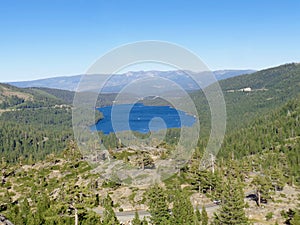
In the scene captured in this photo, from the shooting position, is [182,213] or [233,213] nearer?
[233,213]

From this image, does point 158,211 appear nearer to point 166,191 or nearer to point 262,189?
point 166,191

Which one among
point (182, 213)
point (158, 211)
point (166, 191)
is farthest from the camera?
point (166, 191)

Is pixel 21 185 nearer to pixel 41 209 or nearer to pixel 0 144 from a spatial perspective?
pixel 41 209

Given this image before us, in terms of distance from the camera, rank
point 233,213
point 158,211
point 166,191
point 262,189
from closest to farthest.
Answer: point 233,213, point 158,211, point 262,189, point 166,191

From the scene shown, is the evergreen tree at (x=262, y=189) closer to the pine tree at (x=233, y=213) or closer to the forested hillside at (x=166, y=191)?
the forested hillside at (x=166, y=191)

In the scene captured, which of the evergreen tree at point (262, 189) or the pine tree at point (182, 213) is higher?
the pine tree at point (182, 213)

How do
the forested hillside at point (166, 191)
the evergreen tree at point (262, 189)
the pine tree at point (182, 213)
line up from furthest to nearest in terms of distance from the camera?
the evergreen tree at point (262, 189)
the pine tree at point (182, 213)
the forested hillside at point (166, 191)

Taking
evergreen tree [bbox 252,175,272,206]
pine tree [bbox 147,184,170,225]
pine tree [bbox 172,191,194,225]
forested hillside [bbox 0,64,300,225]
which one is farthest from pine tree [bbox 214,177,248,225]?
evergreen tree [bbox 252,175,272,206]

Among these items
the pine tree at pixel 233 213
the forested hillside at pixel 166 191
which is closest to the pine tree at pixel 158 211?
the forested hillside at pixel 166 191

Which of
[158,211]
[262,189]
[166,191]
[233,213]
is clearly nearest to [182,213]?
[158,211]

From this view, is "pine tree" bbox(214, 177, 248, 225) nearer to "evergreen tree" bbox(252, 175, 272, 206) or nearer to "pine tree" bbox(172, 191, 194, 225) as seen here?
"pine tree" bbox(172, 191, 194, 225)

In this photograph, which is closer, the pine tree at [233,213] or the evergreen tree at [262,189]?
the pine tree at [233,213]

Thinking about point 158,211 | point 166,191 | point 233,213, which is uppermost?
point 233,213

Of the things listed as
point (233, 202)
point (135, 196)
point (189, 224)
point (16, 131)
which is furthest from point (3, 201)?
point (16, 131)
